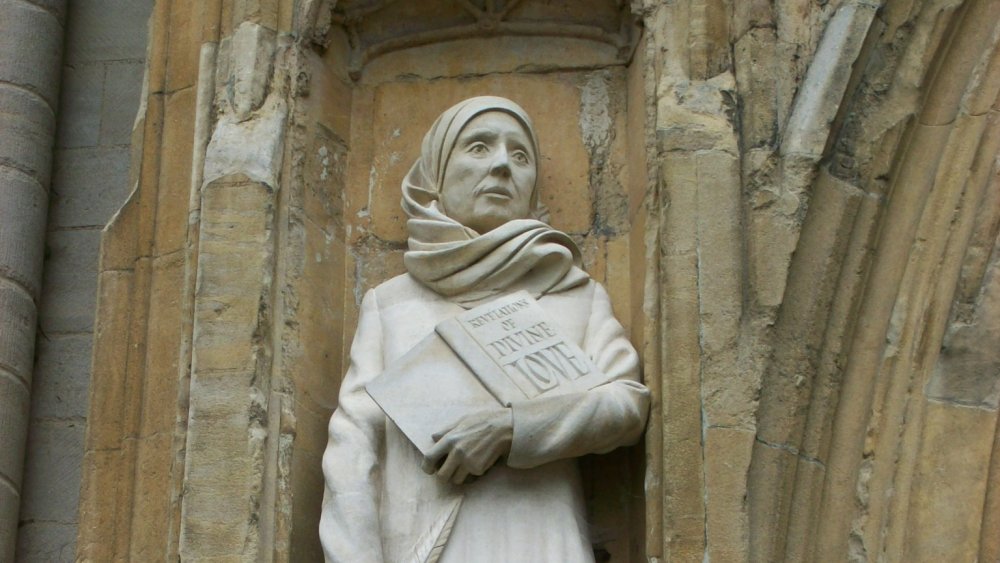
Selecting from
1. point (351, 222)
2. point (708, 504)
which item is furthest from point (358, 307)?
point (708, 504)

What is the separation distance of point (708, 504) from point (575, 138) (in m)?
1.41

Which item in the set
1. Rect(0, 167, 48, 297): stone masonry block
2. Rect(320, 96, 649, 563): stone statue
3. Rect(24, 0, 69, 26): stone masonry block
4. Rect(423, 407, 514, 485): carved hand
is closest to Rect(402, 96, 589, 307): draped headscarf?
Rect(320, 96, 649, 563): stone statue

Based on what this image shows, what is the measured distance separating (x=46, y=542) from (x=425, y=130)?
159 cm

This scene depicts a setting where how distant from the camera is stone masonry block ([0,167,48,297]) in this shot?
705 cm

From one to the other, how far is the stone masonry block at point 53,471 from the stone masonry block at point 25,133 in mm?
771

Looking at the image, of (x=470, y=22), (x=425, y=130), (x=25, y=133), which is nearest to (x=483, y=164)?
(x=425, y=130)

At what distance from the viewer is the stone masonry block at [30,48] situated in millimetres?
7289

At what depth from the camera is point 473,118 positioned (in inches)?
257

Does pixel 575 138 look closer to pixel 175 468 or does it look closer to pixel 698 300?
pixel 698 300

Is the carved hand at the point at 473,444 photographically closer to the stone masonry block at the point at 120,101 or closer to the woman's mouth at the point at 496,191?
the woman's mouth at the point at 496,191

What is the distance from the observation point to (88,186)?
24.0 feet

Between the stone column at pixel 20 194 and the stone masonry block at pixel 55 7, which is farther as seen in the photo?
the stone masonry block at pixel 55 7

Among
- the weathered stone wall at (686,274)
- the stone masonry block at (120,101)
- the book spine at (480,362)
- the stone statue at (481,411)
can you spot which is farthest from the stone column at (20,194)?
the book spine at (480,362)

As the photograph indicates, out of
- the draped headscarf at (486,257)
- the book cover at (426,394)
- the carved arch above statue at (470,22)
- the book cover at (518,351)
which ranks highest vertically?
the carved arch above statue at (470,22)
